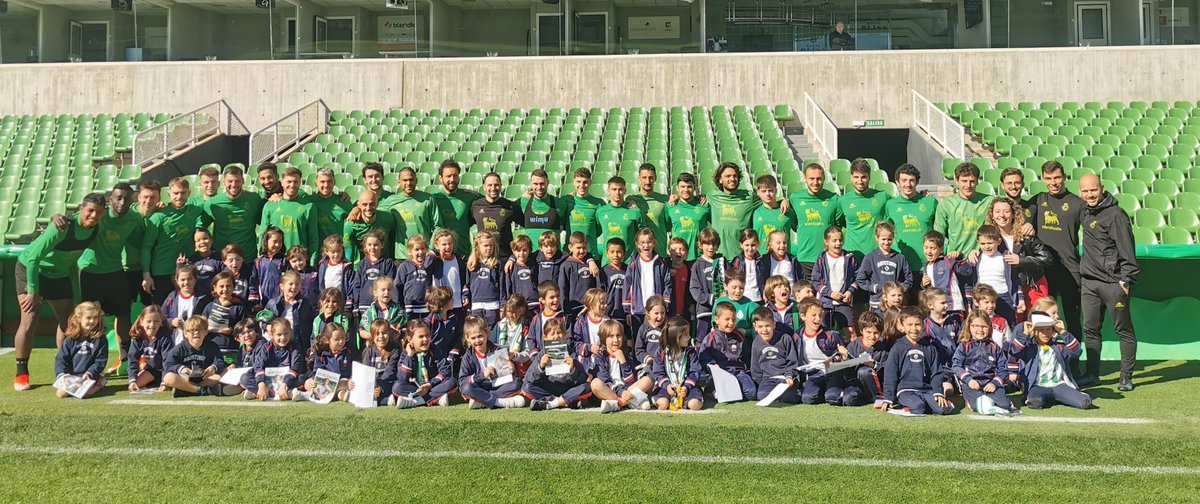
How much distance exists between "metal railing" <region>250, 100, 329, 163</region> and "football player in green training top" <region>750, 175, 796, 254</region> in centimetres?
1108

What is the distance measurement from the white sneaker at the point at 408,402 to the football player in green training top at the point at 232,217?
97.0 inches

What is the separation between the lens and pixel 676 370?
20.5 ft

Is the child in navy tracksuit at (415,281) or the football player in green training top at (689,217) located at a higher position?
the football player in green training top at (689,217)

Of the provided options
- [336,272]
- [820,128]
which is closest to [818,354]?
[336,272]

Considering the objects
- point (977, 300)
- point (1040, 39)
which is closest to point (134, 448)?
point (977, 300)

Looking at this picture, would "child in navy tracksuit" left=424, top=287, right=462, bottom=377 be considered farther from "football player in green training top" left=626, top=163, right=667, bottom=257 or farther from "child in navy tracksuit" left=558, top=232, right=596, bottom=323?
"football player in green training top" left=626, top=163, right=667, bottom=257

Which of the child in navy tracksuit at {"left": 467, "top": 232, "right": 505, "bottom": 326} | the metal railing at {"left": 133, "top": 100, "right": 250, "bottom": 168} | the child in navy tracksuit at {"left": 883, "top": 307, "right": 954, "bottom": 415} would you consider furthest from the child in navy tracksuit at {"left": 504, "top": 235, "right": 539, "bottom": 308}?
the metal railing at {"left": 133, "top": 100, "right": 250, "bottom": 168}

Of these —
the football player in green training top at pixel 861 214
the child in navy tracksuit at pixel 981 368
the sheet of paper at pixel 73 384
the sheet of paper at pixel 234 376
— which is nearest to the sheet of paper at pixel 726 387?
the child in navy tracksuit at pixel 981 368

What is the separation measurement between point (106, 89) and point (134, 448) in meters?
17.5

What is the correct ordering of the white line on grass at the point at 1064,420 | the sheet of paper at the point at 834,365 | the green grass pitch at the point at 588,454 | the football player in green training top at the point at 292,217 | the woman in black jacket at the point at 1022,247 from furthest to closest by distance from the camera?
the football player in green training top at the point at 292,217
the woman in black jacket at the point at 1022,247
the sheet of paper at the point at 834,365
the white line on grass at the point at 1064,420
the green grass pitch at the point at 588,454

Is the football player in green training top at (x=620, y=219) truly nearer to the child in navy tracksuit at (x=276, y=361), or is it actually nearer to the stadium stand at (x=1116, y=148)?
the child in navy tracksuit at (x=276, y=361)

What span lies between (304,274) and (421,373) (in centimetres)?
152

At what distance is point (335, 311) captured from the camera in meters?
6.76

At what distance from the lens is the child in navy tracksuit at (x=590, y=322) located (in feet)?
→ 21.3
